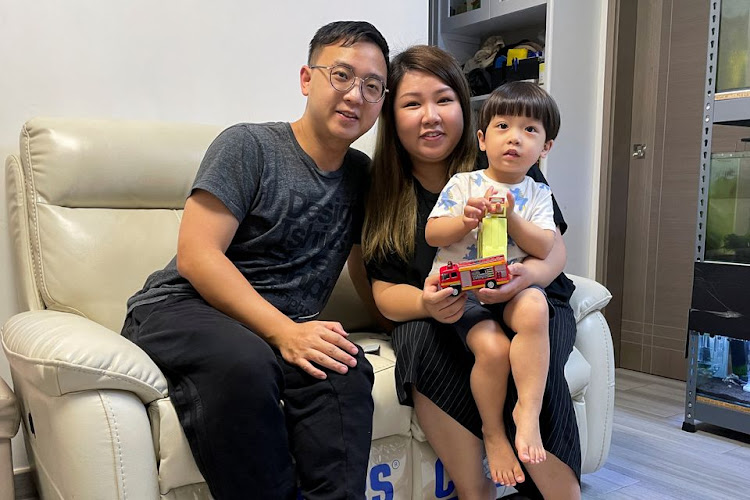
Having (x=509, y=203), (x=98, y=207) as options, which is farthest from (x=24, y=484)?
(x=509, y=203)

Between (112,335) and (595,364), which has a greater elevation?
(112,335)

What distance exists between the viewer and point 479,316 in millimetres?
1256

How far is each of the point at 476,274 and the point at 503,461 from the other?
0.36 m

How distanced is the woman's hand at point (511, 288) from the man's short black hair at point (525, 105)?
0.30 m

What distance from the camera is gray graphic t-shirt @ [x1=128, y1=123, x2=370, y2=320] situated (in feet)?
4.11

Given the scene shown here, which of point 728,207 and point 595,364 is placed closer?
point 595,364

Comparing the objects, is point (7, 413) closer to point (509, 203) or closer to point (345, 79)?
point (345, 79)

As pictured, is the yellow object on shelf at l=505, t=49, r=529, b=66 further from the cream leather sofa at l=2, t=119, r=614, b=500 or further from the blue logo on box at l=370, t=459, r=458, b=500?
the blue logo on box at l=370, t=459, r=458, b=500

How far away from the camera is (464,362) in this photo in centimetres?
128

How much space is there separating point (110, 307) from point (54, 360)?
20.0 inches

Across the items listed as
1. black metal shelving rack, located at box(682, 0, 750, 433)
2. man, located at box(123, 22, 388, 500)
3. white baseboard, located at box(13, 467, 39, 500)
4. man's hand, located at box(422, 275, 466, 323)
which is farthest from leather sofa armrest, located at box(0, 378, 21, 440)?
black metal shelving rack, located at box(682, 0, 750, 433)

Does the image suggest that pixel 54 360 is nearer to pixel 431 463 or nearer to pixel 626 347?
pixel 431 463

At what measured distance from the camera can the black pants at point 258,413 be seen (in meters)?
0.98

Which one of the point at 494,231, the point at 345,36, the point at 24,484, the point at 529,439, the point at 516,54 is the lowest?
the point at 24,484
